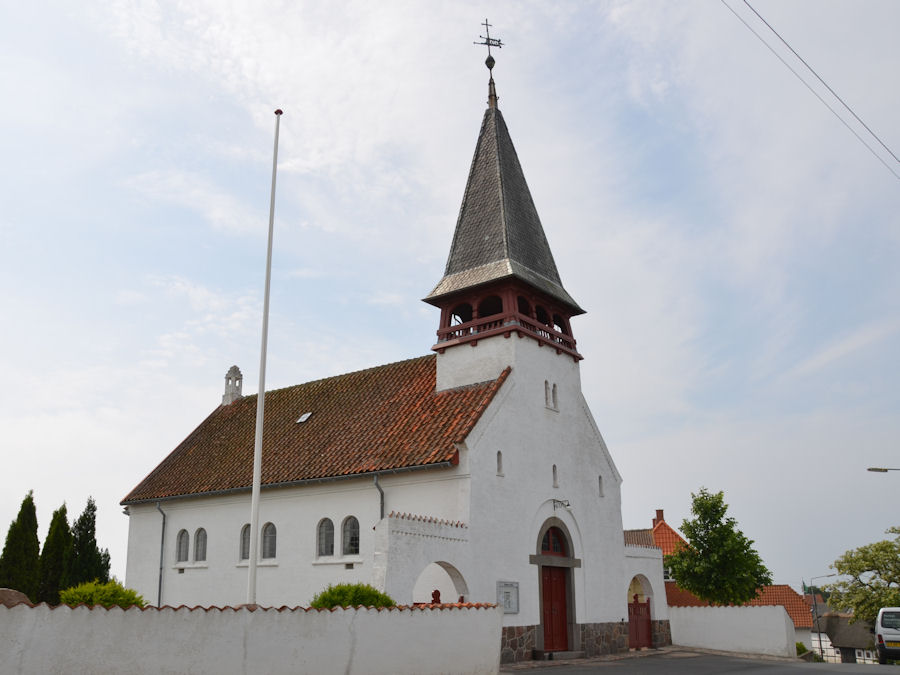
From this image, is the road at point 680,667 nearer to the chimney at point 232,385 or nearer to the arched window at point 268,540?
the arched window at point 268,540

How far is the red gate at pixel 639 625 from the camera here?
1078 inches

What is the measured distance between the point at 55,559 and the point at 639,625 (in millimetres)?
24792

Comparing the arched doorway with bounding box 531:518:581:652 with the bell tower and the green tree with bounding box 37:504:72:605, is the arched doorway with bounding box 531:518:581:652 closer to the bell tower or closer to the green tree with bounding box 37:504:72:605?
the bell tower

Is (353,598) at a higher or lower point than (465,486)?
lower

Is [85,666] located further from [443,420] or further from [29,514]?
[29,514]

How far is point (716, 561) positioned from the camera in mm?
33000

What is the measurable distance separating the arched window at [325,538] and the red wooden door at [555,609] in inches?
266

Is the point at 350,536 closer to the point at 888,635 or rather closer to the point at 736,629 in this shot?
the point at 736,629

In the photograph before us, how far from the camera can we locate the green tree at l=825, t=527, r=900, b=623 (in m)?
41.8

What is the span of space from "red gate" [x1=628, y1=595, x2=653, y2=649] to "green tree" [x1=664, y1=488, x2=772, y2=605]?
6.06 metres

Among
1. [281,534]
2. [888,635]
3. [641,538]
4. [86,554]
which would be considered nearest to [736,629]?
[888,635]

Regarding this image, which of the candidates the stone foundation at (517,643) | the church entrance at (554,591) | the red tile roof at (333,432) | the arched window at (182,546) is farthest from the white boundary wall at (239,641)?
the arched window at (182,546)

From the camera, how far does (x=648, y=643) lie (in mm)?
28125

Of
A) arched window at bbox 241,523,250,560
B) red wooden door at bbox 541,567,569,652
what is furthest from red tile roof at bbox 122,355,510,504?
red wooden door at bbox 541,567,569,652
